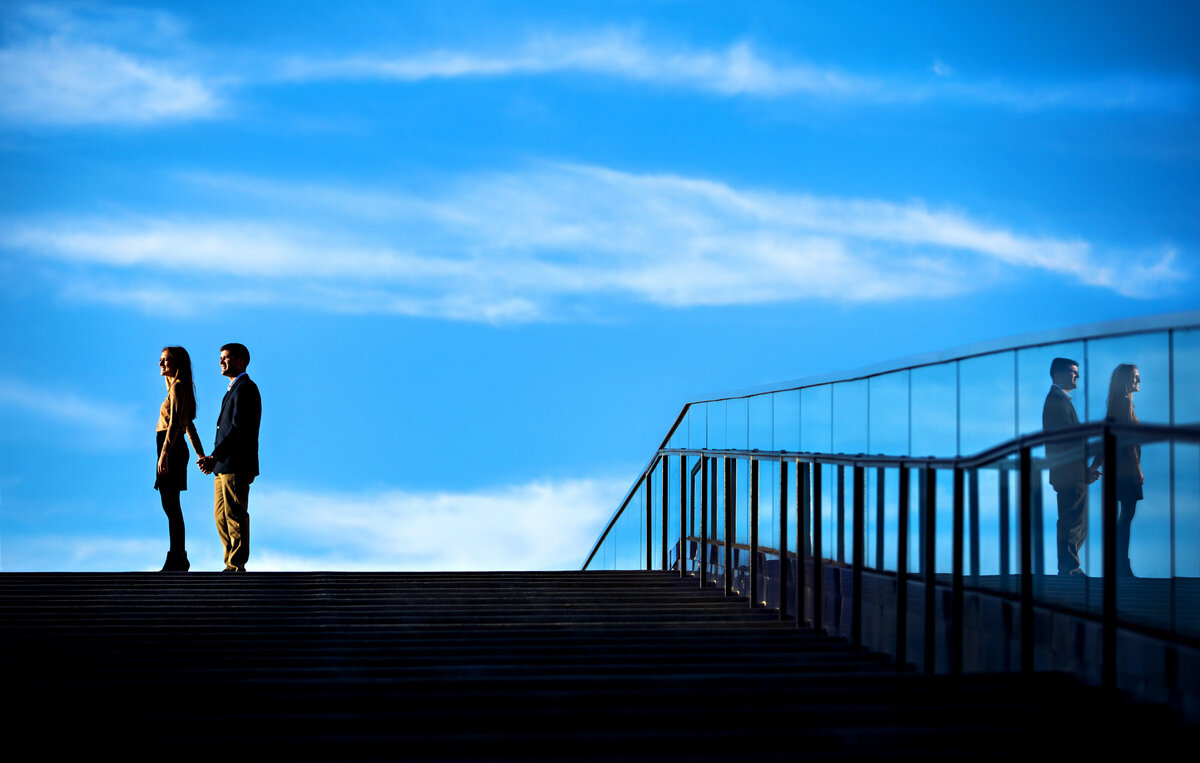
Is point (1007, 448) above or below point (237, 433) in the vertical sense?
below

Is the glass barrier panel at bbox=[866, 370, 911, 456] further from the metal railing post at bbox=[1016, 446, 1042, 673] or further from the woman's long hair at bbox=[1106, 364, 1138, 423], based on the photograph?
the metal railing post at bbox=[1016, 446, 1042, 673]

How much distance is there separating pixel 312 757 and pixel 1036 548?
2938mm

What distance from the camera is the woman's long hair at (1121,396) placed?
483 cm

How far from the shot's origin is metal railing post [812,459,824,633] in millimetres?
5820

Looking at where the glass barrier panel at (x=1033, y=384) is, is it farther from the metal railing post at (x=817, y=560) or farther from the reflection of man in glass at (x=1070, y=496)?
the metal railing post at (x=817, y=560)

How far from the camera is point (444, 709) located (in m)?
3.57

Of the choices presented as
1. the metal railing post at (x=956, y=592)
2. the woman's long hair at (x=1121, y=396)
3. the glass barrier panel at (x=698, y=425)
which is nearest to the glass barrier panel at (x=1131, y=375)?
the woman's long hair at (x=1121, y=396)

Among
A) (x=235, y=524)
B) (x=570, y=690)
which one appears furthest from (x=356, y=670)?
(x=235, y=524)

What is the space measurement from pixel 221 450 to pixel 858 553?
4.39m

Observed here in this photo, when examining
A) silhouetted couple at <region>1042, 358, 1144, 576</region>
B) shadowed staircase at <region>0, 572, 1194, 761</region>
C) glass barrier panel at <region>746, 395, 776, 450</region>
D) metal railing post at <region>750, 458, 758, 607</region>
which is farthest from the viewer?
glass barrier panel at <region>746, 395, 776, 450</region>

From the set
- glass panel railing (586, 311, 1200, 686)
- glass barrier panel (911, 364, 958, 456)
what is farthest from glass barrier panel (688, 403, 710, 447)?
glass barrier panel (911, 364, 958, 456)

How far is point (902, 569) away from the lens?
5.14 metres

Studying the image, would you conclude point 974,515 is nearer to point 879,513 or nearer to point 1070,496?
point 1070,496

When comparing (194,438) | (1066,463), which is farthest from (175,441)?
(1066,463)
